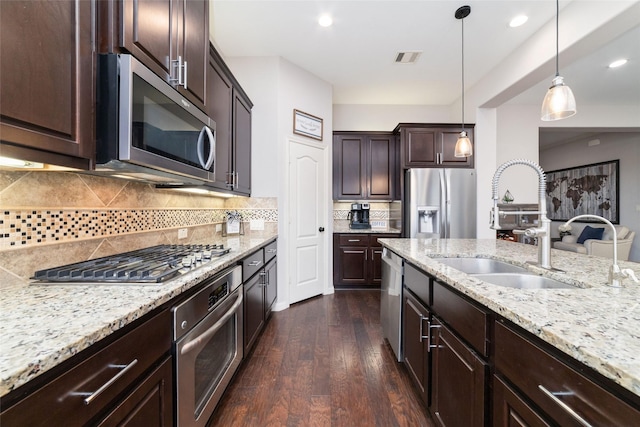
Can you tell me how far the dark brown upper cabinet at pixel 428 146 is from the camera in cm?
390

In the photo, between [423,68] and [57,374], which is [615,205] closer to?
[423,68]

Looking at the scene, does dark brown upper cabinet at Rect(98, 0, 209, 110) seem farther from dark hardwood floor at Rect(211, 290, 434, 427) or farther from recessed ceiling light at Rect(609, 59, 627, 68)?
recessed ceiling light at Rect(609, 59, 627, 68)

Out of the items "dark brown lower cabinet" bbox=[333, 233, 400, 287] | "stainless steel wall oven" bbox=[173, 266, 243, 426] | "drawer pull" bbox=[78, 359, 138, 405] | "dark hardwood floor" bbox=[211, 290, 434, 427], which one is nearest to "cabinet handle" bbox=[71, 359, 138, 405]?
"drawer pull" bbox=[78, 359, 138, 405]

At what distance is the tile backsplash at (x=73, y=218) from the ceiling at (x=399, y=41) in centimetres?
188

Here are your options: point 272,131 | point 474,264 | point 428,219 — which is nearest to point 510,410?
point 474,264

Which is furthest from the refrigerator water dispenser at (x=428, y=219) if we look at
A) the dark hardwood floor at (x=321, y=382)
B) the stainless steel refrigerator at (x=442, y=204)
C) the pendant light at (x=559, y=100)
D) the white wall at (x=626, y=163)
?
the white wall at (x=626, y=163)

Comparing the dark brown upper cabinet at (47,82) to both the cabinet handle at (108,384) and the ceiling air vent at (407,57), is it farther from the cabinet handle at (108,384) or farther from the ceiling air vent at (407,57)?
the ceiling air vent at (407,57)

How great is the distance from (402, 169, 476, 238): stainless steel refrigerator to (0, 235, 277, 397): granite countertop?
325 centimetres

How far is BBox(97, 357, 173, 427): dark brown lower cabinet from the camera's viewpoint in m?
0.72

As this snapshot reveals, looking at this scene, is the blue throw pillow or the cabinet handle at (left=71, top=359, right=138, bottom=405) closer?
the cabinet handle at (left=71, top=359, right=138, bottom=405)

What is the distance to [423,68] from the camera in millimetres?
3355

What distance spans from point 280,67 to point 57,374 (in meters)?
3.31

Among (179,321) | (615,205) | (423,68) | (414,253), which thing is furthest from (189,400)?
(615,205)

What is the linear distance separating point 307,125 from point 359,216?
1.78 meters
